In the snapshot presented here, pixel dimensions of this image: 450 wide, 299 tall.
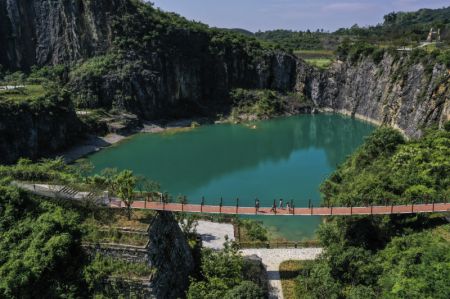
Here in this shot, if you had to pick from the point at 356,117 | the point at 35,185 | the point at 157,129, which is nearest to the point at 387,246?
the point at 35,185

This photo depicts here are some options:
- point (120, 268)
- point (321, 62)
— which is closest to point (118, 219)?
point (120, 268)

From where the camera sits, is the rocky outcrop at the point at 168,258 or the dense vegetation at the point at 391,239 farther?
the rocky outcrop at the point at 168,258

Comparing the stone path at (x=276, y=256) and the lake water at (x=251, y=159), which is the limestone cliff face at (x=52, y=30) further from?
the stone path at (x=276, y=256)

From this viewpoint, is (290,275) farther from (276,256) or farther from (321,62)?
(321,62)

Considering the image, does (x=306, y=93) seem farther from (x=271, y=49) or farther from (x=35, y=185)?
(x=35, y=185)

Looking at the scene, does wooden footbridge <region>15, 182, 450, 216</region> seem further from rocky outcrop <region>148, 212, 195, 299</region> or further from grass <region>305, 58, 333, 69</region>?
grass <region>305, 58, 333, 69</region>

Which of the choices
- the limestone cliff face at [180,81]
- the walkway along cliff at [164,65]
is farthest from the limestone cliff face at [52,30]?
the limestone cliff face at [180,81]
